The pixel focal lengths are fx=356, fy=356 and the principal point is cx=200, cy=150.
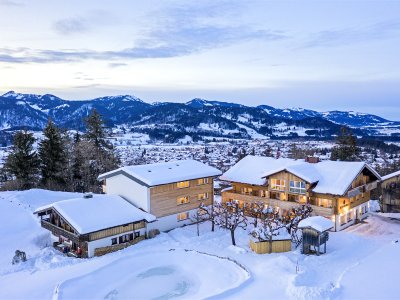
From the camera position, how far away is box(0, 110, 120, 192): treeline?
4731cm

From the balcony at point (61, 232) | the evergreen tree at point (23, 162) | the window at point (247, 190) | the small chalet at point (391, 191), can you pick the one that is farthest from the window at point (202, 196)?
the evergreen tree at point (23, 162)

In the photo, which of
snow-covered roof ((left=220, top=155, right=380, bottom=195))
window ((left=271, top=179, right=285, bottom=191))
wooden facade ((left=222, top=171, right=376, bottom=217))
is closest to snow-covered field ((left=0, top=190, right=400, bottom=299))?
wooden facade ((left=222, top=171, right=376, bottom=217))

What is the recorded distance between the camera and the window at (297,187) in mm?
32625

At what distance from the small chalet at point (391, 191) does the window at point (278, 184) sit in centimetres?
1141

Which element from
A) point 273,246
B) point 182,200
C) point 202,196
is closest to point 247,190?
point 202,196

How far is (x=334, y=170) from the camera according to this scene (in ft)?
109

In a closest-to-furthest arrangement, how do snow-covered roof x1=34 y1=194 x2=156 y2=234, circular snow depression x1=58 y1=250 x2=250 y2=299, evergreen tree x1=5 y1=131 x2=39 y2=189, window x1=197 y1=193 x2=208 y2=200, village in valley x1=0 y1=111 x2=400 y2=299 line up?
1. circular snow depression x1=58 y1=250 x2=250 y2=299
2. village in valley x1=0 y1=111 x2=400 y2=299
3. snow-covered roof x1=34 y1=194 x2=156 y2=234
4. window x1=197 y1=193 x2=208 y2=200
5. evergreen tree x1=5 y1=131 x2=39 y2=189

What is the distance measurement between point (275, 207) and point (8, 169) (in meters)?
35.4

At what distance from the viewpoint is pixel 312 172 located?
109ft

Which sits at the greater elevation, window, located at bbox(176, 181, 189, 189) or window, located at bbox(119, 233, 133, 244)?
window, located at bbox(176, 181, 189, 189)

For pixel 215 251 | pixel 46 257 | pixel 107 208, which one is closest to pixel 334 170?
pixel 215 251

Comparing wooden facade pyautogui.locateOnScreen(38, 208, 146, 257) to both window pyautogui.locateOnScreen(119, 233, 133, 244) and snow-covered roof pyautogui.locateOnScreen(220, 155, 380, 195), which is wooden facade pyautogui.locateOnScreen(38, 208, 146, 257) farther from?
snow-covered roof pyautogui.locateOnScreen(220, 155, 380, 195)

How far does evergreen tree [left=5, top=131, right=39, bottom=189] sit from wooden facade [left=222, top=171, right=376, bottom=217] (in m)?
28.0

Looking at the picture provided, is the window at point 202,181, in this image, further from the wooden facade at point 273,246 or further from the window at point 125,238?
the wooden facade at point 273,246
